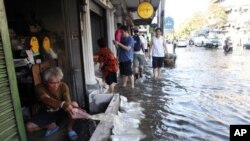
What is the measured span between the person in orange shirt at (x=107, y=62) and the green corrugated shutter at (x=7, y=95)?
10.0 ft

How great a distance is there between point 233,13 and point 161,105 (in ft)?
155

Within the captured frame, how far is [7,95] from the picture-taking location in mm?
2426

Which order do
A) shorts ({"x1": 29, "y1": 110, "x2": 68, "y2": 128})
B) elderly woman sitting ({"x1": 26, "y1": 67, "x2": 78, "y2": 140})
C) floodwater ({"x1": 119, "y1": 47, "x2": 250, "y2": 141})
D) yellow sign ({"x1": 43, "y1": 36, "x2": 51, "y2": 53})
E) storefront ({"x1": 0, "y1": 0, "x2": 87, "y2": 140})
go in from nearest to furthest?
1. elderly woman sitting ({"x1": 26, "y1": 67, "x2": 78, "y2": 140})
2. shorts ({"x1": 29, "y1": 110, "x2": 68, "y2": 128})
3. floodwater ({"x1": 119, "y1": 47, "x2": 250, "y2": 141})
4. storefront ({"x1": 0, "y1": 0, "x2": 87, "y2": 140})
5. yellow sign ({"x1": 43, "y1": 36, "x2": 51, "y2": 53})

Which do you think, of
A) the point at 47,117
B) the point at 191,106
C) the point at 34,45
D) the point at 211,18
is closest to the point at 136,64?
the point at 191,106

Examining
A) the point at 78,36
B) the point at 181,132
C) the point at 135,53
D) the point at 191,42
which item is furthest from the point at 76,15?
the point at 191,42

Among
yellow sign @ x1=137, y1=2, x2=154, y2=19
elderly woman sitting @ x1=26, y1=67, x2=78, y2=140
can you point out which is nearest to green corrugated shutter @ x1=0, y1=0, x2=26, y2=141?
elderly woman sitting @ x1=26, y1=67, x2=78, y2=140

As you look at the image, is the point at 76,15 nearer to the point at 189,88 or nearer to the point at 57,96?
the point at 57,96

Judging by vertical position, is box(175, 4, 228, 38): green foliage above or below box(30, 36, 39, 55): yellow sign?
above

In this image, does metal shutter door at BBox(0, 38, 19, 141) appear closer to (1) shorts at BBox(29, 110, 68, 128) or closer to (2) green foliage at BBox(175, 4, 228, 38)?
(1) shorts at BBox(29, 110, 68, 128)

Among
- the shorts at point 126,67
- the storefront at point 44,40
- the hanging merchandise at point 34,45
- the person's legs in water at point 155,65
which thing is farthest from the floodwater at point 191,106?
the hanging merchandise at point 34,45

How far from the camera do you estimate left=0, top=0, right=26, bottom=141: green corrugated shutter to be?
7.73 feet

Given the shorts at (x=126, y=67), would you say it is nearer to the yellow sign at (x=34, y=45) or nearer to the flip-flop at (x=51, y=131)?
the yellow sign at (x=34, y=45)

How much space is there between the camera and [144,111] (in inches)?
195

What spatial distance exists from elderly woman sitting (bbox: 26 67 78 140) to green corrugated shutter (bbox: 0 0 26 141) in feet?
2.69
